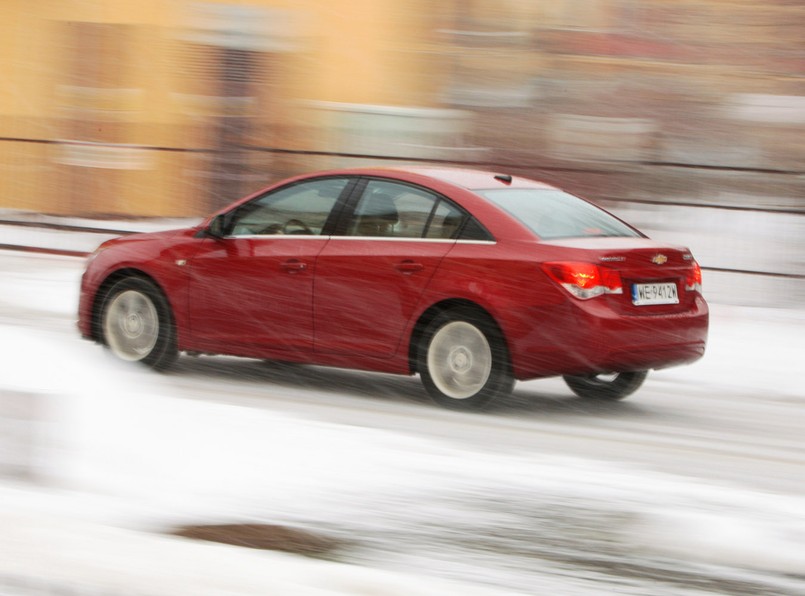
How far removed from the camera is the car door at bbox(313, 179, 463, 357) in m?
8.80

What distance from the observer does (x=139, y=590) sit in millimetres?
4434

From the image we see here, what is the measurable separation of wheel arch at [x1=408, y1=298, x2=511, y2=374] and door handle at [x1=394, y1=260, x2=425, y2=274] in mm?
245

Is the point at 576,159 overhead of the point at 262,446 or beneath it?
overhead

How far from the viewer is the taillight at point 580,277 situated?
8.25 meters

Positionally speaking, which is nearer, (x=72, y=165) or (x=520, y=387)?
(x=520, y=387)

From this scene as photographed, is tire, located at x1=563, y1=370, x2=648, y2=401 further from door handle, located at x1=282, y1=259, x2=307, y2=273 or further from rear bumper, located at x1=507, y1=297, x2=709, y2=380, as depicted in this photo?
door handle, located at x1=282, y1=259, x2=307, y2=273

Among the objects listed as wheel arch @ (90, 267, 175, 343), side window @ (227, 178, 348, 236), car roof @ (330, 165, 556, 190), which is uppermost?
car roof @ (330, 165, 556, 190)

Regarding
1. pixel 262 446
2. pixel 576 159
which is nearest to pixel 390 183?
pixel 262 446

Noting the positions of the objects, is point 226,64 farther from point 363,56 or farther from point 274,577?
point 274,577

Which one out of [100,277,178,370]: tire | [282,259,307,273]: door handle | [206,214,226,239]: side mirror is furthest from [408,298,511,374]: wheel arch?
[100,277,178,370]: tire

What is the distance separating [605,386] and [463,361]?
1.42 metres

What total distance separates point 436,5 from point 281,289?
507 inches

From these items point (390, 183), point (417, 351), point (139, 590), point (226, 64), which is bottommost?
point (139, 590)

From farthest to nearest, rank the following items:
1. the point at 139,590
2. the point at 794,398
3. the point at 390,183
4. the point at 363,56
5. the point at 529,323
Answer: the point at 363,56, the point at 794,398, the point at 390,183, the point at 529,323, the point at 139,590
